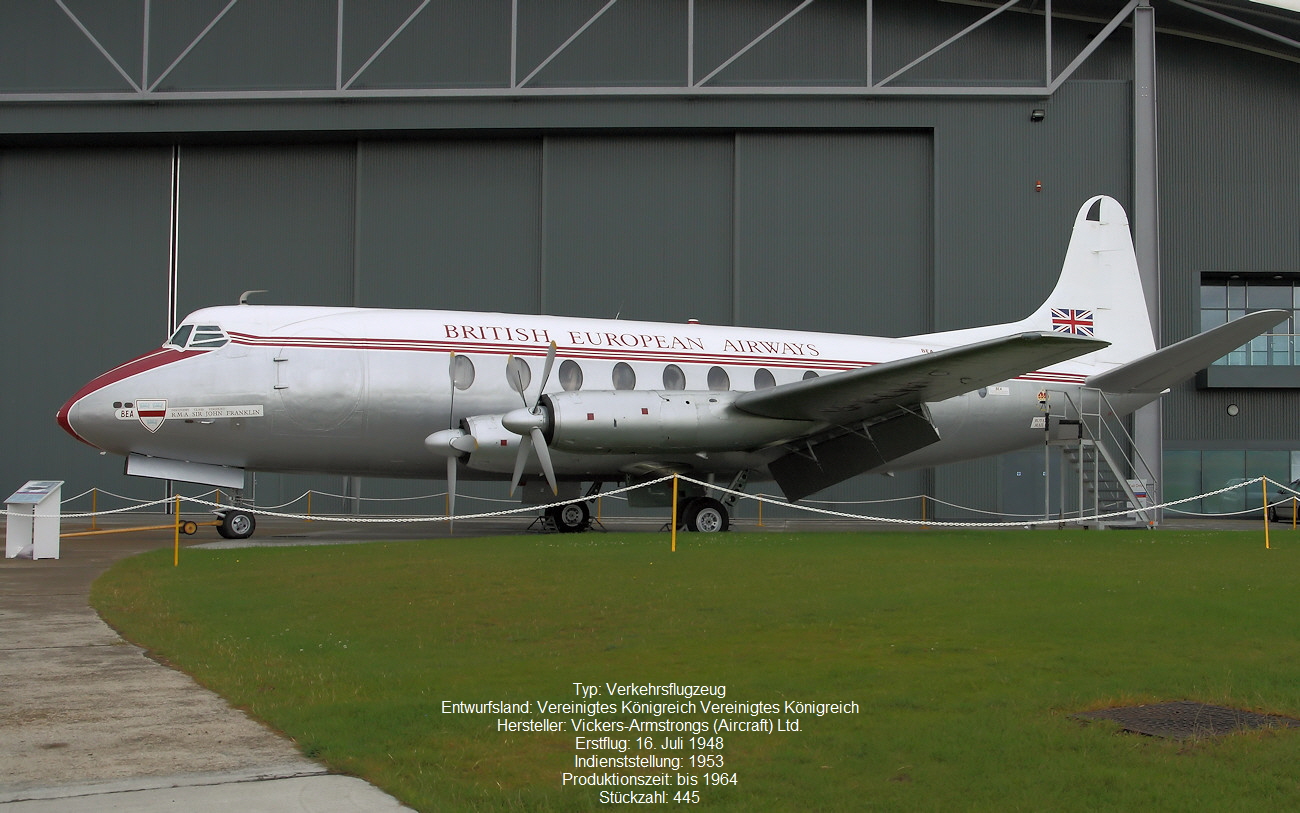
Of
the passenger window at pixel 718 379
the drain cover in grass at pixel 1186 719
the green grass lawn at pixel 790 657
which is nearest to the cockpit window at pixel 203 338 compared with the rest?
the green grass lawn at pixel 790 657

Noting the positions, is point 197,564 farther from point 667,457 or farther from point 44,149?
point 44,149

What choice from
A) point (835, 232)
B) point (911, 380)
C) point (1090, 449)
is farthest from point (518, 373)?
point (835, 232)

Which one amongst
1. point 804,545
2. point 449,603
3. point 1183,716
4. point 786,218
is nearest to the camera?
point 1183,716

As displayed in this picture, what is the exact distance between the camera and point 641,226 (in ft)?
106

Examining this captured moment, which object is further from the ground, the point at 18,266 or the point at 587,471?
the point at 18,266

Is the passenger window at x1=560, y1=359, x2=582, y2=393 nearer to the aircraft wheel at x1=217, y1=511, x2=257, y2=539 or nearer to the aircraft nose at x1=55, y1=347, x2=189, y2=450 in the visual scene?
the aircraft wheel at x1=217, y1=511, x2=257, y2=539

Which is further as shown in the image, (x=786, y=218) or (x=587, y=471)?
(x=786, y=218)

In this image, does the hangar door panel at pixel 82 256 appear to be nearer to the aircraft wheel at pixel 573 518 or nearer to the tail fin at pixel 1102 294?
the aircraft wheel at pixel 573 518

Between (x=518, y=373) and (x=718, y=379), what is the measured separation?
3.75 meters

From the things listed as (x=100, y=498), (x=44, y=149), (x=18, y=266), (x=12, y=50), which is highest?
(x=12, y=50)

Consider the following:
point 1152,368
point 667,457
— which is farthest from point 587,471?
point 1152,368

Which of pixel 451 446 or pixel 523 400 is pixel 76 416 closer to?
pixel 451 446

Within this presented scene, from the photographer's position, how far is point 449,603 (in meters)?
10.1

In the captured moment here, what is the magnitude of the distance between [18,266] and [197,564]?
2341 cm
